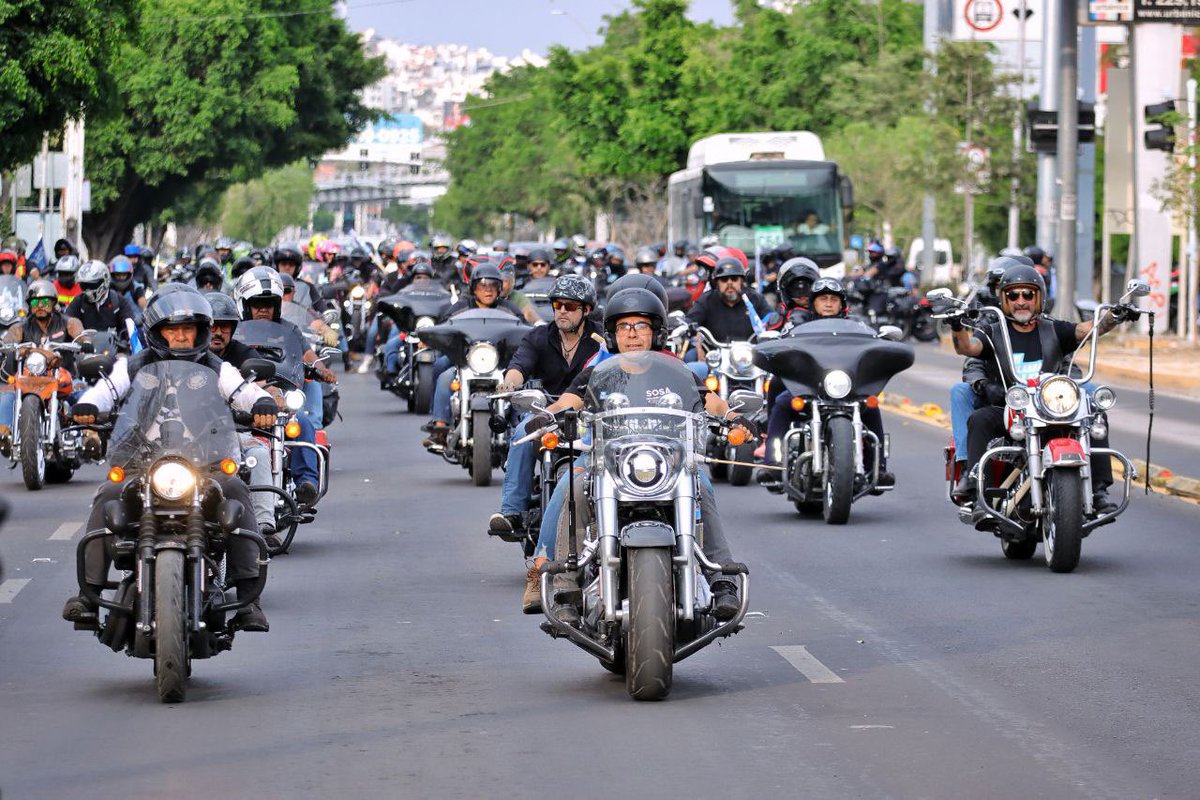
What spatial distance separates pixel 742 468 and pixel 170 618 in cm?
989

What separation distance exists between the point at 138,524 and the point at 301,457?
510 centimetres

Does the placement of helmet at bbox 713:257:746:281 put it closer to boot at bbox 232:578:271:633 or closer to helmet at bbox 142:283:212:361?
helmet at bbox 142:283:212:361

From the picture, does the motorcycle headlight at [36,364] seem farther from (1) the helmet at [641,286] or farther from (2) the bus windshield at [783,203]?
(2) the bus windshield at [783,203]

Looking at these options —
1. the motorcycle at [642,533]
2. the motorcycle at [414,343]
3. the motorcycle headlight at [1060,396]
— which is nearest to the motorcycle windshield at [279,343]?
the motorcycle headlight at [1060,396]

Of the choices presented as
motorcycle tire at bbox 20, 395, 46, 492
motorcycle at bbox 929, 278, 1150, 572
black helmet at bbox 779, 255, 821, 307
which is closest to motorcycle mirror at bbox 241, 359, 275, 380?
motorcycle at bbox 929, 278, 1150, 572

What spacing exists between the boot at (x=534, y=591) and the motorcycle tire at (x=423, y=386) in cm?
Result: 1478

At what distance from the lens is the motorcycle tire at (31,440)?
676 inches

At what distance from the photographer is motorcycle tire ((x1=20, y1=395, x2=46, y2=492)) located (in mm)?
17172

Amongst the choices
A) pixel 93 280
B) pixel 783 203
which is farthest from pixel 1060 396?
pixel 783 203

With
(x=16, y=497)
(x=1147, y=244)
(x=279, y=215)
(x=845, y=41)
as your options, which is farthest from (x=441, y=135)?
(x=16, y=497)

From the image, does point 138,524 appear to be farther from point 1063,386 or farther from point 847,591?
point 1063,386

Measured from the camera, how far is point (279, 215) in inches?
6260

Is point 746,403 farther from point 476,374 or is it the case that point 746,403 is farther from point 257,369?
point 476,374

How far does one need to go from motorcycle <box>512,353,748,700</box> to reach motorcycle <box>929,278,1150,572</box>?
12.1ft
